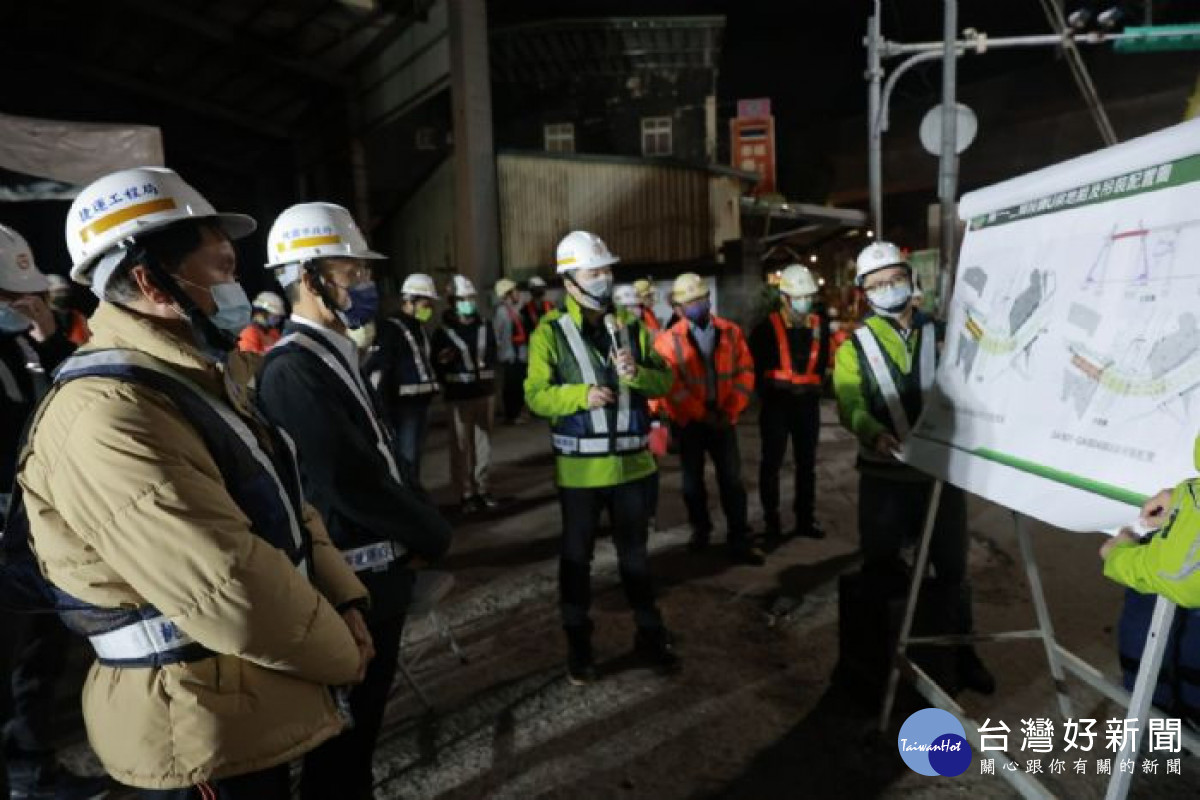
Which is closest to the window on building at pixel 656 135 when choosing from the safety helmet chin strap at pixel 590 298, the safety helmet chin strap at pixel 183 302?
the safety helmet chin strap at pixel 590 298

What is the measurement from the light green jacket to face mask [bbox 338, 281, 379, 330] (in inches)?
44.1

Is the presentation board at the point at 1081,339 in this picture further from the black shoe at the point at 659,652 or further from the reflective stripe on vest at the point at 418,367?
the reflective stripe on vest at the point at 418,367

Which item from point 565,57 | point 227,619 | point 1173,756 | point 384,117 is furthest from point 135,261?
point 565,57

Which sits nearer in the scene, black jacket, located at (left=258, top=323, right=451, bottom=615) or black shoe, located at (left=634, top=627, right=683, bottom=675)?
black jacket, located at (left=258, top=323, right=451, bottom=615)

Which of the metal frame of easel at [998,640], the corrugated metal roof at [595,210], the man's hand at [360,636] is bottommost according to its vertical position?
the metal frame of easel at [998,640]

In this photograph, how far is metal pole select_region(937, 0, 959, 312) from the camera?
11.0 meters

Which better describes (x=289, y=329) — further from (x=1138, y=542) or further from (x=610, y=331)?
(x=1138, y=542)

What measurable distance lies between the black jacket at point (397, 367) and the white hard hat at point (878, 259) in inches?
162

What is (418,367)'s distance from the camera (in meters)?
6.57

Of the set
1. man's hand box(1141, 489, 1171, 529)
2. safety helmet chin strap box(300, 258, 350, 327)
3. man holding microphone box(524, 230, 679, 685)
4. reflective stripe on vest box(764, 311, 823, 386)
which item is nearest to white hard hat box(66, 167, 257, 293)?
safety helmet chin strap box(300, 258, 350, 327)

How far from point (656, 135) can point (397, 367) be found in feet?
62.0

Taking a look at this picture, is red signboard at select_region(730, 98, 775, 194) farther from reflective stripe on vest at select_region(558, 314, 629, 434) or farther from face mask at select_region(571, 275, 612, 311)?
reflective stripe on vest at select_region(558, 314, 629, 434)

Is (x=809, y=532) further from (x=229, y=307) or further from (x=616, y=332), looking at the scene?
(x=229, y=307)

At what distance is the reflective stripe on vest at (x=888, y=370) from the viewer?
145 inches
